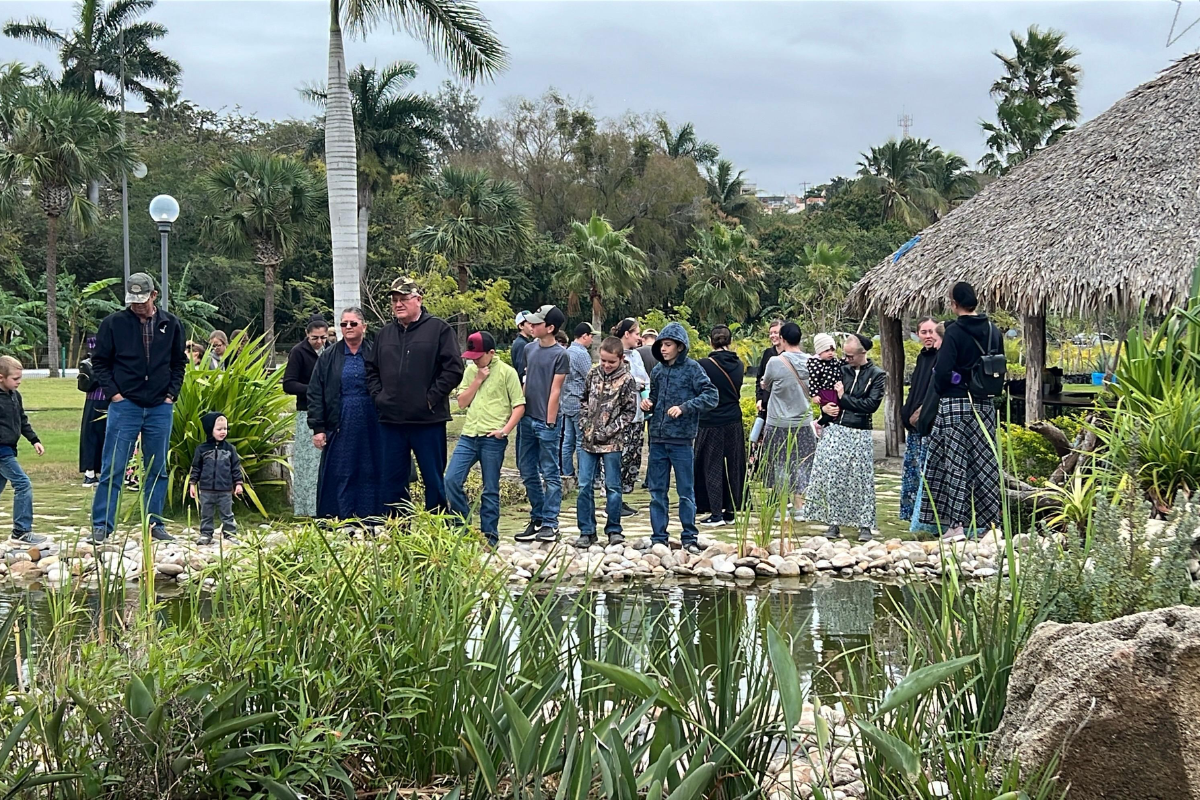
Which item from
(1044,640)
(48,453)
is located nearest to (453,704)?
(1044,640)

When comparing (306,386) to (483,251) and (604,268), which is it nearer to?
(483,251)

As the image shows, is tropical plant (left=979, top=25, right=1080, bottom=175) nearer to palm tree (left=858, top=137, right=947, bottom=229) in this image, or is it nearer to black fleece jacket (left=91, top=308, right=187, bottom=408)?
palm tree (left=858, top=137, right=947, bottom=229)

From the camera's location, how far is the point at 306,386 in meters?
9.16

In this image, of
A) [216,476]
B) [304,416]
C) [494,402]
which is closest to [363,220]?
[304,416]

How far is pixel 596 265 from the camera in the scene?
4309cm

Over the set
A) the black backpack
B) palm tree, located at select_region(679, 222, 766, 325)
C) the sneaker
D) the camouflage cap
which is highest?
palm tree, located at select_region(679, 222, 766, 325)

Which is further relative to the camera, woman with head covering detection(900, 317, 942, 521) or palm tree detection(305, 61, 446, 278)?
palm tree detection(305, 61, 446, 278)

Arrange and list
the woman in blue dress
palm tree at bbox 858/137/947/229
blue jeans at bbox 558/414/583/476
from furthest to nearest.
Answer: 1. palm tree at bbox 858/137/947/229
2. blue jeans at bbox 558/414/583/476
3. the woman in blue dress

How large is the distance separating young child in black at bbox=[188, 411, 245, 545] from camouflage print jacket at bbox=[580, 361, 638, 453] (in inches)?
102

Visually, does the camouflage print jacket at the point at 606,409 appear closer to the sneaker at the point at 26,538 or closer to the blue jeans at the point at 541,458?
the blue jeans at the point at 541,458

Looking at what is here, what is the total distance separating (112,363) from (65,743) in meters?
5.81

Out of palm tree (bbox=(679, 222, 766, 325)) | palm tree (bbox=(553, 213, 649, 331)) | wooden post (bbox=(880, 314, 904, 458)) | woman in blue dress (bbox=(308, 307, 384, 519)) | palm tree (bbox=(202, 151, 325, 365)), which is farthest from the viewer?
palm tree (bbox=(679, 222, 766, 325))

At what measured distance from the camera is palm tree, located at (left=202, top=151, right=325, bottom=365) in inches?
1400

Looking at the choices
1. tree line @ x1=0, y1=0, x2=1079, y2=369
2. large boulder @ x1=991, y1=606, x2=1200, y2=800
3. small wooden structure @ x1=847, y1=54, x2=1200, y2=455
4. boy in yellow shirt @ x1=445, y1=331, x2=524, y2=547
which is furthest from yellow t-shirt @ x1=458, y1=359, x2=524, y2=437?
tree line @ x1=0, y1=0, x2=1079, y2=369
